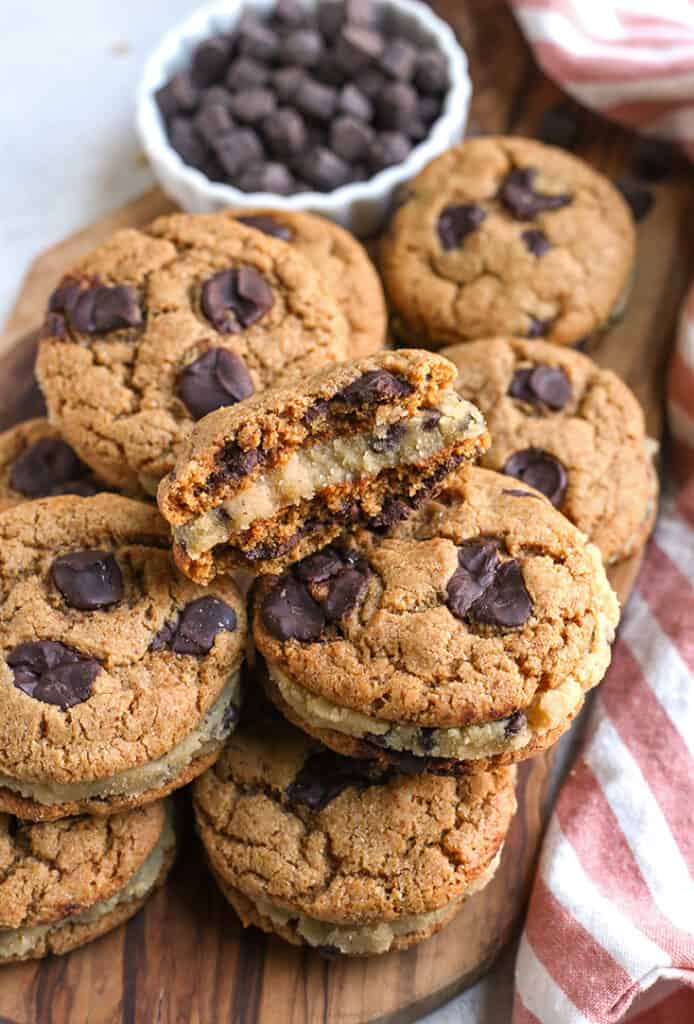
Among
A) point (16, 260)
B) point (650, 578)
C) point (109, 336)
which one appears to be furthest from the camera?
point (16, 260)

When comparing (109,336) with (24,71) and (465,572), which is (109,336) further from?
(24,71)

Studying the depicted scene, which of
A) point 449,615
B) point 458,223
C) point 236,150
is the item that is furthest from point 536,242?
point 449,615

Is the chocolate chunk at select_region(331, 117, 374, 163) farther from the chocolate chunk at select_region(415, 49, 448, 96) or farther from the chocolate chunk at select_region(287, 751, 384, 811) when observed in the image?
the chocolate chunk at select_region(287, 751, 384, 811)

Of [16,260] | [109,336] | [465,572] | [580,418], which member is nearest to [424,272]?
[580,418]

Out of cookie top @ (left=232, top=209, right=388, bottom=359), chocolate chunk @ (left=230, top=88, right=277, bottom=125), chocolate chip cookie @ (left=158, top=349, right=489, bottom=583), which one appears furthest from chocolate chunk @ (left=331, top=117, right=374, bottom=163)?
chocolate chip cookie @ (left=158, top=349, right=489, bottom=583)

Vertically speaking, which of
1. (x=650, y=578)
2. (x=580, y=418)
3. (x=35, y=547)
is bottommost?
(x=650, y=578)

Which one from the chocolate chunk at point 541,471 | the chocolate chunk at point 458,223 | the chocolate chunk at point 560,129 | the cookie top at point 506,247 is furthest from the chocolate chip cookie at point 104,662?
the chocolate chunk at point 560,129

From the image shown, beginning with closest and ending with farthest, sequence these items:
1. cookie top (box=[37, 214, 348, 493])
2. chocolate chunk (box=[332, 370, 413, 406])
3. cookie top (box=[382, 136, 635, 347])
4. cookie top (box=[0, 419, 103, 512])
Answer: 1. chocolate chunk (box=[332, 370, 413, 406])
2. cookie top (box=[37, 214, 348, 493])
3. cookie top (box=[0, 419, 103, 512])
4. cookie top (box=[382, 136, 635, 347])
